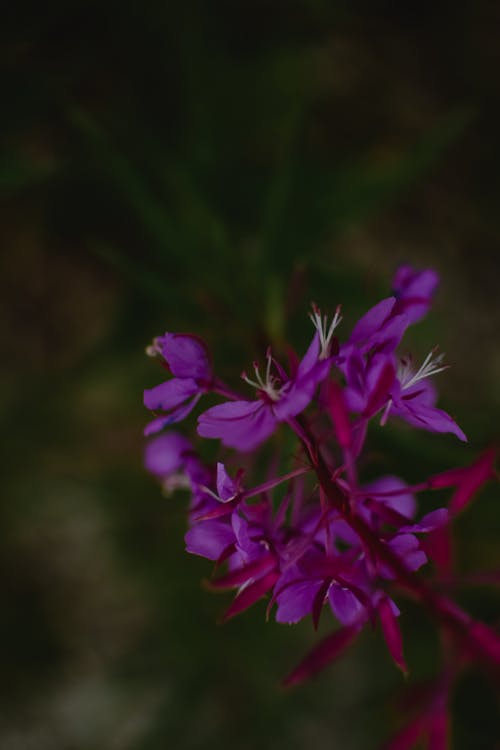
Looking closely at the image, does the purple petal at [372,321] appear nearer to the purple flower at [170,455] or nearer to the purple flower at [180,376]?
the purple flower at [180,376]

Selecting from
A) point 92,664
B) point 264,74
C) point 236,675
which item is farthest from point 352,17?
point 92,664

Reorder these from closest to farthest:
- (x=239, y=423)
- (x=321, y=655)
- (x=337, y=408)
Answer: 1. (x=337, y=408)
2. (x=239, y=423)
3. (x=321, y=655)

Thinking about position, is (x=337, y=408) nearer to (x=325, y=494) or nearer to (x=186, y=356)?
(x=325, y=494)

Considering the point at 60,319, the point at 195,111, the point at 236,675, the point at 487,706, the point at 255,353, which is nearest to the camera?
the point at 255,353

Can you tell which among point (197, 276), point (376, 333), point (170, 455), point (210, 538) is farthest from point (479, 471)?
point (197, 276)

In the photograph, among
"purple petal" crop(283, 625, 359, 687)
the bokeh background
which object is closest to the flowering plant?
"purple petal" crop(283, 625, 359, 687)

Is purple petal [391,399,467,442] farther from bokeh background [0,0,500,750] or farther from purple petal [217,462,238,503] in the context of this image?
bokeh background [0,0,500,750]

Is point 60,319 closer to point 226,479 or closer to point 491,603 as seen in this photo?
point 491,603
